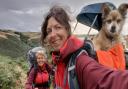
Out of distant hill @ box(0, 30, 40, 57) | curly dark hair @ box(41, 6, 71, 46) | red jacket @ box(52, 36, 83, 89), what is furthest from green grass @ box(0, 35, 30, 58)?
red jacket @ box(52, 36, 83, 89)

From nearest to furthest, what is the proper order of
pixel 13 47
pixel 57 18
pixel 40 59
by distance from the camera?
1. pixel 57 18
2. pixel 40 59
3. pixel 13 47

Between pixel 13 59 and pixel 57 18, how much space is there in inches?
858

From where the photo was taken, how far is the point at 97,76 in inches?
99.3

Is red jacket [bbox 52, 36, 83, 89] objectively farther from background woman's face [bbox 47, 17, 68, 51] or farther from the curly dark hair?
the curly dark hair

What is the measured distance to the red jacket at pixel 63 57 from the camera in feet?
10.6

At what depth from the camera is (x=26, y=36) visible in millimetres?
41281

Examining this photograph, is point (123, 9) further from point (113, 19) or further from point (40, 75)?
point (40, 75)

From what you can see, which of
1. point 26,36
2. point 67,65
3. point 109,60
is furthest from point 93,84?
point 26,36

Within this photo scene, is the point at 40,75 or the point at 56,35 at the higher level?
the point at 56,35

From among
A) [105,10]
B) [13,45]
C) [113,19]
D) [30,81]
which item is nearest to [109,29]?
[113,19]

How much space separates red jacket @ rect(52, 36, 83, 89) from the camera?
323cm

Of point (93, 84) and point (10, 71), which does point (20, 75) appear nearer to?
point (10, 71)

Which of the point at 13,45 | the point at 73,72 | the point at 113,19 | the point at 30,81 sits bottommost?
the point at 13,45

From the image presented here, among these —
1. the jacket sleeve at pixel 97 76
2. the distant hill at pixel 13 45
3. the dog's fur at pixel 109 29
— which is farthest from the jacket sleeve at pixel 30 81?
the distant hill at pixel 13 45
